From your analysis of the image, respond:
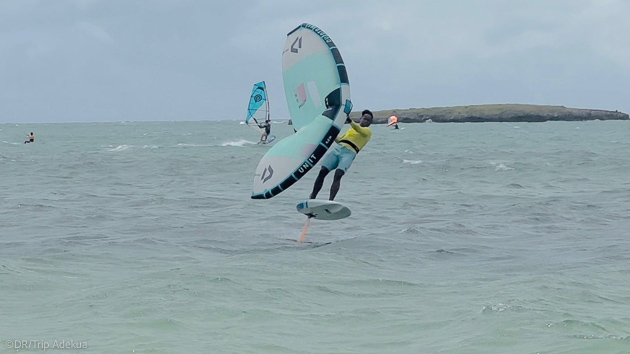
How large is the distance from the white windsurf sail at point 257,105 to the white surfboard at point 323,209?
38478 mm

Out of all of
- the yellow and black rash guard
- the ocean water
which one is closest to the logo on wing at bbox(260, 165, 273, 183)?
the ocean water

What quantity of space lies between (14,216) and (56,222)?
183 cm

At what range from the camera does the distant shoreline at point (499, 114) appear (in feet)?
581

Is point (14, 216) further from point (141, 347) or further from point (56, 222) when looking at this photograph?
point (141, 347)

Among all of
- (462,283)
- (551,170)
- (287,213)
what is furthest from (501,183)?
(462,283)

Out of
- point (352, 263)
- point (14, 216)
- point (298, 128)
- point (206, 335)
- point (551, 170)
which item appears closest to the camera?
point (206, 335)

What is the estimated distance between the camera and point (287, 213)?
21.8 meters

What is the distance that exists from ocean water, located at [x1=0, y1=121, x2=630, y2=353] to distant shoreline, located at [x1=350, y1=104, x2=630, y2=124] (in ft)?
490

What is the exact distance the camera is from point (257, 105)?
54.9m

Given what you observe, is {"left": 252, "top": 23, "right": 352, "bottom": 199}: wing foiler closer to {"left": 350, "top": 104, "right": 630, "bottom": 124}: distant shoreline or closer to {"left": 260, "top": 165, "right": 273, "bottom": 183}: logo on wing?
{"left": 260, "top": 165, "right": 273, "bottom": 183}: logo on wing

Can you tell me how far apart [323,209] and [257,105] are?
40.2 metres

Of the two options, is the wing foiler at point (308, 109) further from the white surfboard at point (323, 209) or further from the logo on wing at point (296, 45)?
the white surfboard at point (323, 209)

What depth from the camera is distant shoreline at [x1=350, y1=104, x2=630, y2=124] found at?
177 m

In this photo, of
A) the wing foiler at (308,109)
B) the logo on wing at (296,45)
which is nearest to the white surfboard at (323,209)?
the wing foiler at (308,109)
